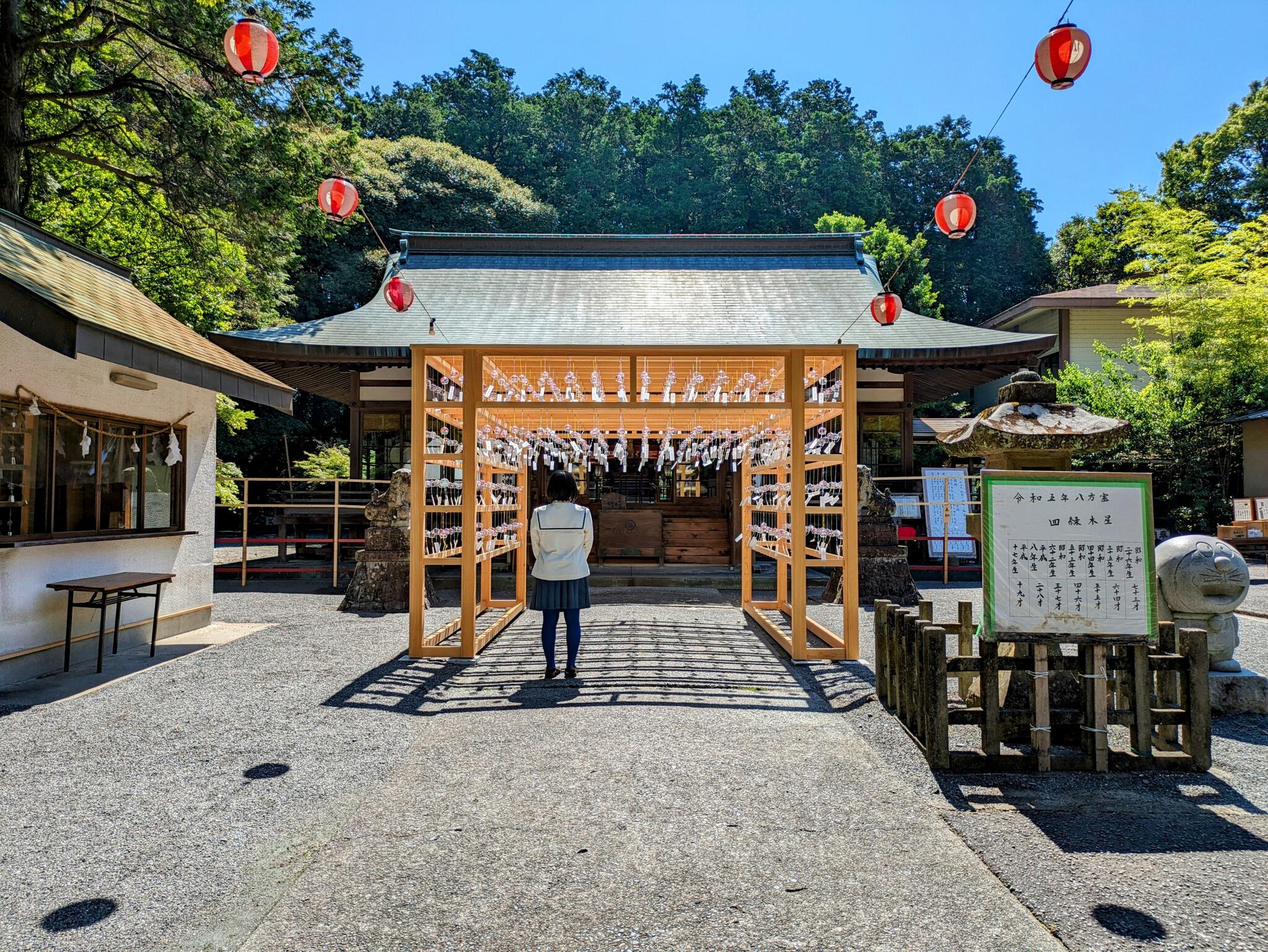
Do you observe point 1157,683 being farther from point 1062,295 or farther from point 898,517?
point 1062,295

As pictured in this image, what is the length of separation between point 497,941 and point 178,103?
463 inches

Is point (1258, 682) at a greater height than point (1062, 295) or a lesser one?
lesser

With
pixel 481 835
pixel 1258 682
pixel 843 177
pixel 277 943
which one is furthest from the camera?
pixel 843 177

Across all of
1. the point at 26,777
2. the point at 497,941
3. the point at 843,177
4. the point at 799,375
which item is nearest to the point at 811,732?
the point at 497,941

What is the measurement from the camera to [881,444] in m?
14.7

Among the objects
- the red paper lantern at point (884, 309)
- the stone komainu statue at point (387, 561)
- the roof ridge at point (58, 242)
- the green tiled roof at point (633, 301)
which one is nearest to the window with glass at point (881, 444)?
the green tiled roof at point (633, 301)

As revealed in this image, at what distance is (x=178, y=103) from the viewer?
10219mm

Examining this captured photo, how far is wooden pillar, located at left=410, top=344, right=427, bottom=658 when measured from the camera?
623cm

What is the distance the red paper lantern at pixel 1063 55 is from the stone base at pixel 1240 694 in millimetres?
4005

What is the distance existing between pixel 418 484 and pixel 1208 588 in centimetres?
581

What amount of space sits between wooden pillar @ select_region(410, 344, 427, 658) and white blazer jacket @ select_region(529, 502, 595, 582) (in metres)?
1.08

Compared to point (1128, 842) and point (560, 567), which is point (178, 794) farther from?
point (1128, 842)

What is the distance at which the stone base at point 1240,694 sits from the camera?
194 inches

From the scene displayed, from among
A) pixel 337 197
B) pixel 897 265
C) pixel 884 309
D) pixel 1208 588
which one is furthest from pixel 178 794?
pixel 897 265
